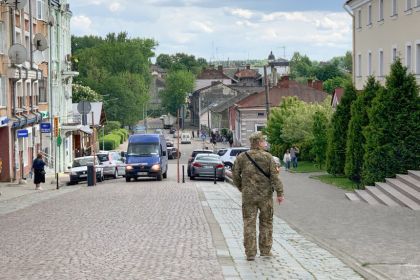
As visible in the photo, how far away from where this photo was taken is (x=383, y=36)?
39.8m

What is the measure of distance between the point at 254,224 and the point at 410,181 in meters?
12.7

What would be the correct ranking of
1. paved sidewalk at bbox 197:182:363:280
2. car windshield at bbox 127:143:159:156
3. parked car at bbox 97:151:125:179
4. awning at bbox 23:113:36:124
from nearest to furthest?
paved sidewalk at bbox 197:182:363:280, car windshield at bbox 127:143:159:156, awning at bbox 23:113:36:124, parked car at bbox 97:151:125:179

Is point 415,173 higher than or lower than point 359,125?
lower

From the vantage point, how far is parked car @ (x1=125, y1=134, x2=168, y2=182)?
41.4 metres

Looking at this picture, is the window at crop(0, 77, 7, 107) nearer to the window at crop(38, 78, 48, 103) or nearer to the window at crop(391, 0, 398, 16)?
the window at crop(38, 78, 48, 103)

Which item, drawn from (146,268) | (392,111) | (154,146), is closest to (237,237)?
(146,268)

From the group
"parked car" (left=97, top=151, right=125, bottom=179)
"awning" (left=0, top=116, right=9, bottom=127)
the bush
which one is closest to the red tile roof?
the bush

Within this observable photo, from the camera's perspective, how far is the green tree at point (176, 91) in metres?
178

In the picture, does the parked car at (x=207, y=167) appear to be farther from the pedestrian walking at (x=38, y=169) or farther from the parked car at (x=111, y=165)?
the pedestrian walking at (x=38, y=169)

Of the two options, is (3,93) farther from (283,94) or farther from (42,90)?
(283,94)

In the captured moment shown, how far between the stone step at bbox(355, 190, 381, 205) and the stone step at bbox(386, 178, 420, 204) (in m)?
0.72

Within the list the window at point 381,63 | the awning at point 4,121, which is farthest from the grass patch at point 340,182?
the awning at point 4,121

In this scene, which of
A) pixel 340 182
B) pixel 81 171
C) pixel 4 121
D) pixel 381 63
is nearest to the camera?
pixel 340 182

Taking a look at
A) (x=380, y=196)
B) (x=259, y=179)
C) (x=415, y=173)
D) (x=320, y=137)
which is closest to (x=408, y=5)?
(x=415, y=173)
